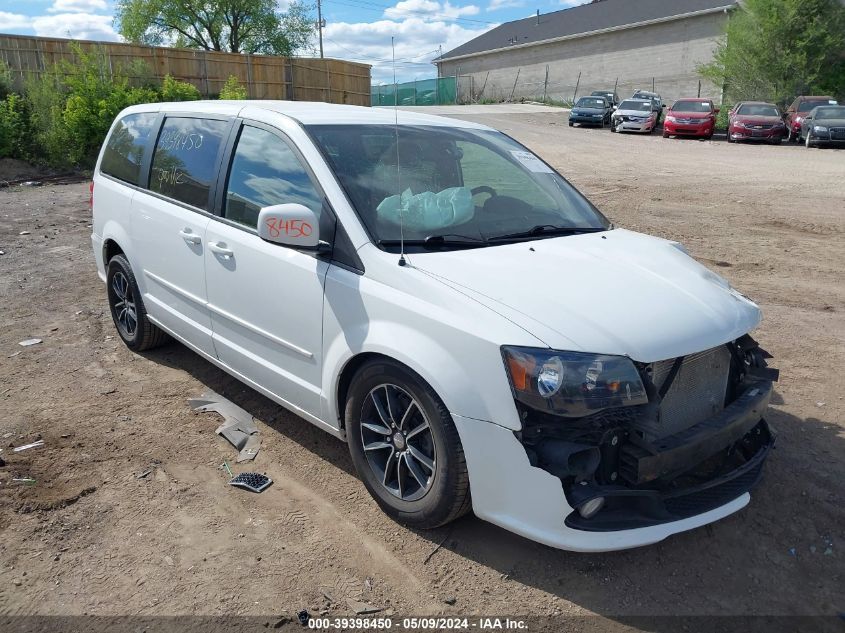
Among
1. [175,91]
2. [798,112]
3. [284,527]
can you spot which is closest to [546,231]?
[284,527]

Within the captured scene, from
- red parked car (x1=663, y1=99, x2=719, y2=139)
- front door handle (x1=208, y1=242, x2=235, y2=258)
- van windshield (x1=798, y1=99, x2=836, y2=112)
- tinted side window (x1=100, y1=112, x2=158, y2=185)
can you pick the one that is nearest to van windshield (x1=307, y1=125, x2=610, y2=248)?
front door handle (x1=208, y1=242, x2=235, y2=258)

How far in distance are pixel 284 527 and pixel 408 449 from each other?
74 cm

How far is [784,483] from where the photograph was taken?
3.60m

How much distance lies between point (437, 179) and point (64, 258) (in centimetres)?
686

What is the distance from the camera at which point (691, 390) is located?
309 centimetres

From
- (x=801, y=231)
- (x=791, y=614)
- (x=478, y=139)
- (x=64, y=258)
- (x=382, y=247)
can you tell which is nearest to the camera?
(x=791, y=614)

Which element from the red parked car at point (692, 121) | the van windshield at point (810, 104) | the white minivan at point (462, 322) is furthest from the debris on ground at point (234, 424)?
the van windshield at point (810, 104)

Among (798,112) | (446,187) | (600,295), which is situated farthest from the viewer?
(798,112)

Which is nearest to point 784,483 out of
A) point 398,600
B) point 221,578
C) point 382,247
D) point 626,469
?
point 626,469

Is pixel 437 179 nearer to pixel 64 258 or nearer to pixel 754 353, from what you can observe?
pixel 754 353

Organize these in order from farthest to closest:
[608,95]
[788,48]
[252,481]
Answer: [608,95] → [788,48] → [252,481]

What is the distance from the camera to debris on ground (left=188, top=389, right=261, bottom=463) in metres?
4.08

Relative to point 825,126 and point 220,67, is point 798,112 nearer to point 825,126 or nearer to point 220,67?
point 825,126

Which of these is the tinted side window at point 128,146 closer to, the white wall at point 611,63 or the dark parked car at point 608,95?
the dark parked car at point 608,95
